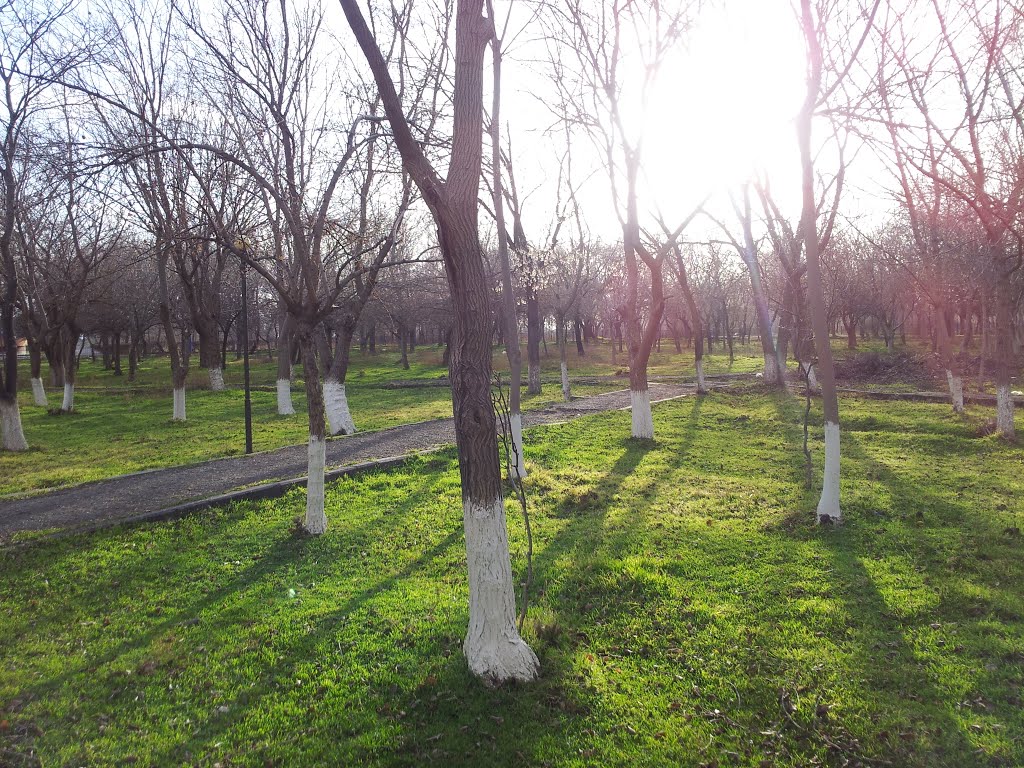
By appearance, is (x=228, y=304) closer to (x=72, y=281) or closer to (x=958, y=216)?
(x=72, y=281)

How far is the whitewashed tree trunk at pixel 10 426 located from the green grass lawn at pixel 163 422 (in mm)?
345

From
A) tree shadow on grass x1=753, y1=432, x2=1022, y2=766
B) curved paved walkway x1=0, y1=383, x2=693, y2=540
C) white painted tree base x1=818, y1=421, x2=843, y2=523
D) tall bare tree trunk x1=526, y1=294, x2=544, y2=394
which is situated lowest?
tree shadow on grass x1=753, y1=432, x2=1022, y2=766

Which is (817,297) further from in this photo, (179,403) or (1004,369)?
(179,403)

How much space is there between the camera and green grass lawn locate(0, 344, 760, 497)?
11289 millimetres

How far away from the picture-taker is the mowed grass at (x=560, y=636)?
3.42 metres

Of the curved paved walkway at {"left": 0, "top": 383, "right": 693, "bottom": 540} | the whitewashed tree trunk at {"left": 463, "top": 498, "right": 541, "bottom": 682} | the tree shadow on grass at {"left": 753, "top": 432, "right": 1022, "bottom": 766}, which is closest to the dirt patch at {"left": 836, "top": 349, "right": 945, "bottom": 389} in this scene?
the curved paved walkway at {"left": 0, "top": 383, "right": 693, "bottom": 540}

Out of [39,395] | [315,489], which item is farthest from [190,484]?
[39,395]

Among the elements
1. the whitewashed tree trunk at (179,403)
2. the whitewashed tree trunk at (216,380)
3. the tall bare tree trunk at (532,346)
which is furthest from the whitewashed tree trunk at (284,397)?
the whitewashed tree trunk at (216,380)

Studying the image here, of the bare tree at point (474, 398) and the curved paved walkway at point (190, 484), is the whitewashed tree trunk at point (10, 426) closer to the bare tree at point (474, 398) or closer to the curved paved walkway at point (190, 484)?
the curved paved walkway at point (190, 484)

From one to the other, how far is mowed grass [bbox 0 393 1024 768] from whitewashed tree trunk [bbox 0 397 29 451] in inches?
300

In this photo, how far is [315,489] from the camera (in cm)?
698

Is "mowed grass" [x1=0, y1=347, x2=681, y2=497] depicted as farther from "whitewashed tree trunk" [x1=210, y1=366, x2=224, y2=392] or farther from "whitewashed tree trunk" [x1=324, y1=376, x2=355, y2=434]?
"whitewashed tree trunk" [x1=324, y1=376, x2=355, y2=434]

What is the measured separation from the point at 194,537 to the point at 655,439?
7.88 metres

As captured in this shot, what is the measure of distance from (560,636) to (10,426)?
1306 centimetres
